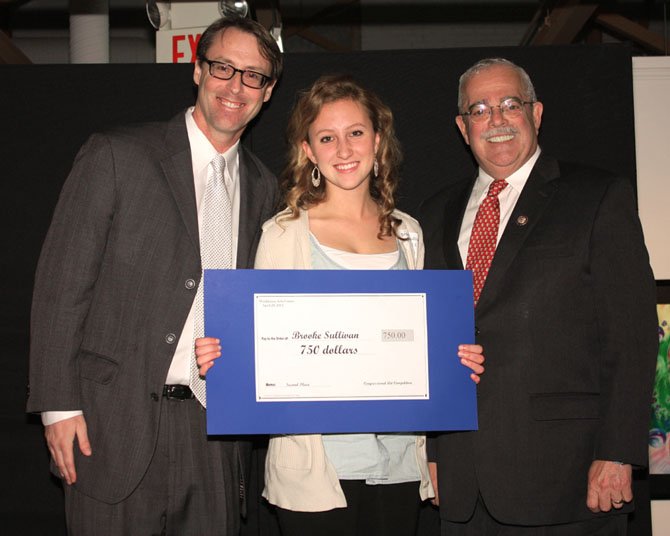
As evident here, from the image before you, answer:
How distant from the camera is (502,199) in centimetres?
257

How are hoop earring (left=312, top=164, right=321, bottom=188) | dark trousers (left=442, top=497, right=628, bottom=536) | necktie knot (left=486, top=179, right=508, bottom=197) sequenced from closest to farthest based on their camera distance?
dark trousers (left=442, top=497, right=628, bottom=536), necktie knot (left=486, top=179, right=508, bottom=197), hoop earring (left=312, top=164, right=321, bottom=188)

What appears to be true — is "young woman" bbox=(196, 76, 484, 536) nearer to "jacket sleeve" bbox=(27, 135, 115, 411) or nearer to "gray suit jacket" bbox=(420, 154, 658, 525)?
"gray suit jacket" bbox=(420, 154, 658, 525)

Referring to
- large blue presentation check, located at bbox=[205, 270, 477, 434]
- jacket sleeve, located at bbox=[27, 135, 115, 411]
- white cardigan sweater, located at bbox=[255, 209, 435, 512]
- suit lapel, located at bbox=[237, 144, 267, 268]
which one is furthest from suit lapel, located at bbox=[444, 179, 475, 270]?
jacket sleeve, located at bbox=[27, 135, 115, 411]

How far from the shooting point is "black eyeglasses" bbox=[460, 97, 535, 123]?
2.62 metres

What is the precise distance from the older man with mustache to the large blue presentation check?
15 cm

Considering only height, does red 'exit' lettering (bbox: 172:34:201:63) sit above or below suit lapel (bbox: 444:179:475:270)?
above

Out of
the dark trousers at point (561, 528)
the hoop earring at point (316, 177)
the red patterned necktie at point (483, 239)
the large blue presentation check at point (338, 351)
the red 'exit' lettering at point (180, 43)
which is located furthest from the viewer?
the red 'exit' lettering at point (180, 43)

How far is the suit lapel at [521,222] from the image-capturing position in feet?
7.80

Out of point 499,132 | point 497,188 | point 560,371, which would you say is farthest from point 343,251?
point 560,371

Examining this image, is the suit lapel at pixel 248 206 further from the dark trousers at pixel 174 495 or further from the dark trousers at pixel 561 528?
the dark trousers at pixel 561 528

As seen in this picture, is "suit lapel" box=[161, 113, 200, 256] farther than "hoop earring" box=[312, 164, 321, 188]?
No

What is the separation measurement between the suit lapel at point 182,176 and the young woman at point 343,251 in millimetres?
249

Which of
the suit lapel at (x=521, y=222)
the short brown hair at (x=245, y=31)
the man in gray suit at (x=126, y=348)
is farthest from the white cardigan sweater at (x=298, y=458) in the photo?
the short brown hair at (x=245, y=31)

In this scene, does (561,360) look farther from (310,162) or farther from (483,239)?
(310,162)
